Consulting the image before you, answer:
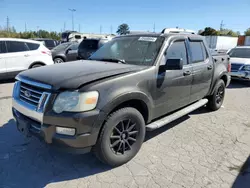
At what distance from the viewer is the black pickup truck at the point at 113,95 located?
2.44m

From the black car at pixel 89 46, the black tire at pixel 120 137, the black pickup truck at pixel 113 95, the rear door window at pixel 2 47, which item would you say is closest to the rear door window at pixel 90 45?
the black car at pixel 89 46

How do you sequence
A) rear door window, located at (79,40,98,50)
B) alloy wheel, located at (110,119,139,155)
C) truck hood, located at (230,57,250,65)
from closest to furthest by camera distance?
1. alloy wheel, located at (110,119,139,155)
2. truck hood, located at (230,57,250,65)
3. rear door window, located at (79,40,98,50)

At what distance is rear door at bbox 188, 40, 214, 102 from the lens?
162 inches

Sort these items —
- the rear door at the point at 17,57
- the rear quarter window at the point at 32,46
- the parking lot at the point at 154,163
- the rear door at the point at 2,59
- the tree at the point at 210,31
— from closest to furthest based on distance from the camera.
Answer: the parking lot at the point at 154,163, the rear door at the point at 2,59, the rear door at the point at 17,57, the rear quarter window at the point at 32,46, the tree at the point at 210,31

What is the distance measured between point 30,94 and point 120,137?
1319mm

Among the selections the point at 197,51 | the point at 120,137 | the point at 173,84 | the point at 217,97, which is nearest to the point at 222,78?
the point at 217,97

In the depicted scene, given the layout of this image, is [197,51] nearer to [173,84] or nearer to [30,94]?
[173,84]

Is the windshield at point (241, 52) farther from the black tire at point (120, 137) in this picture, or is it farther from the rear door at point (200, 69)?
the black tire at point (120, 137)

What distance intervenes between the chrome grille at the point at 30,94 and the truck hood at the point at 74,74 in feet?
0.37

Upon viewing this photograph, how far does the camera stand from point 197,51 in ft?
14.3

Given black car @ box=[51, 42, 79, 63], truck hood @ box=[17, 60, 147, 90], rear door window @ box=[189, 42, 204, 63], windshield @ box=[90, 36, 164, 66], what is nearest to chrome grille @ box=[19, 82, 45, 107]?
truck hood @ box=[17, 60, 147, 90]

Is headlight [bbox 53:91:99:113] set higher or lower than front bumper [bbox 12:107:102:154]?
higher

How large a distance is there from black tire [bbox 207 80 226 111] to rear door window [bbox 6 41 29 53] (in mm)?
6801

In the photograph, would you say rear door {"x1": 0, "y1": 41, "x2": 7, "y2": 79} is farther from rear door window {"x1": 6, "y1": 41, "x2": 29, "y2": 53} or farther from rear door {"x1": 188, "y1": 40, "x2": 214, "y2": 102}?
rear door {"x1": 188, "y1": 40, "x2": 214, "y2": 102}
